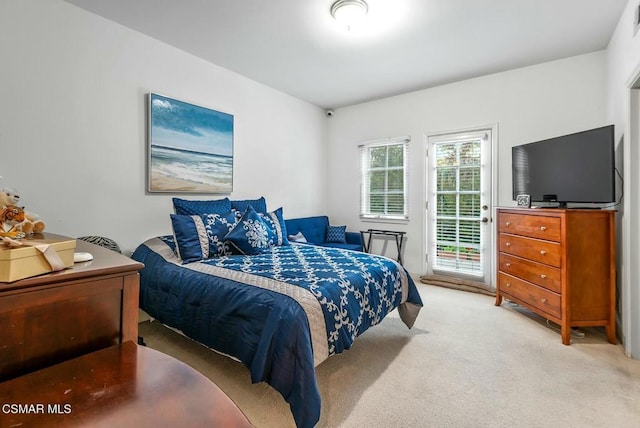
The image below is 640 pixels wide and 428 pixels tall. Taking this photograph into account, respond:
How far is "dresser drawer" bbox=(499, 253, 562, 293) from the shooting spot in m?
2.55

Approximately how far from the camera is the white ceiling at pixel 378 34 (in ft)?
8.08

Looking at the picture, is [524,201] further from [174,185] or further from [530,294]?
[174,185]

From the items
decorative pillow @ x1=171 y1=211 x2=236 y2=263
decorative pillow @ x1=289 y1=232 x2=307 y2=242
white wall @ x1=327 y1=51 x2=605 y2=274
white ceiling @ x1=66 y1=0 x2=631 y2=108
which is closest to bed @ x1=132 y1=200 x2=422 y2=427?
decorative pillow @ x1=171 y1=211 x2=236 y2=263

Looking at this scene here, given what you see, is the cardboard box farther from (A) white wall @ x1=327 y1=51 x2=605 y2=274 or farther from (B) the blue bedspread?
(A) white wall @ x1=327 y1=51 x2=605 y2=274

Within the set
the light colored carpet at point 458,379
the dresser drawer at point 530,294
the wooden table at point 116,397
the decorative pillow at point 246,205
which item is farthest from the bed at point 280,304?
the dresser drawer at point 530,294

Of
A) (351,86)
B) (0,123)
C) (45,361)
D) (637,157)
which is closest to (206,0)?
(0,123)

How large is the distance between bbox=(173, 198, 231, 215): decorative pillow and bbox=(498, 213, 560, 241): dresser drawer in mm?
2846

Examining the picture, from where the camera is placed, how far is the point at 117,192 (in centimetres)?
277

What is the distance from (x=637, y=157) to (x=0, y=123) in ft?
14.9

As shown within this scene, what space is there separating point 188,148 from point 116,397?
119 inches

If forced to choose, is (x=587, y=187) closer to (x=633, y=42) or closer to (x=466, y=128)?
(x=633, y=42)

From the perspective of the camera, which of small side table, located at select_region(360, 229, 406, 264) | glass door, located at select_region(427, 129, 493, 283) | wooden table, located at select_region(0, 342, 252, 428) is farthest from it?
small side table, located at select_region(360, 229, 406, 264)

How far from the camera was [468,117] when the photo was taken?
12.9 ft

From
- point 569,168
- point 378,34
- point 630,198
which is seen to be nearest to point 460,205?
point 569,168
